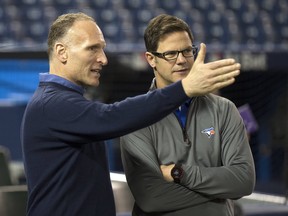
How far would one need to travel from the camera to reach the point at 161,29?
288cm

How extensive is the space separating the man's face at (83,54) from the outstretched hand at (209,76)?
408 mm

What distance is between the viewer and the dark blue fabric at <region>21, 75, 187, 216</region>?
8.22 ft

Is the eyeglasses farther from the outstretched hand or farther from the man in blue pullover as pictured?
the outstretched hand

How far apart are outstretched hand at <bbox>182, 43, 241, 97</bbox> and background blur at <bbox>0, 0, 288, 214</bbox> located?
5313 mm

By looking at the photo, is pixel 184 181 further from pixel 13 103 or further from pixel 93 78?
pixel 13 103

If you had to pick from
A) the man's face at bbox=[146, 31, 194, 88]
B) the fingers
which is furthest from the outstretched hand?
the man's face at bbox=[146, 31, 194, 88]

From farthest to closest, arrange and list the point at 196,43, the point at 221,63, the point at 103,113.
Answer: the point at 196,43, the point at 103,113, the point at 221,63

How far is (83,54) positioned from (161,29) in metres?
0.37

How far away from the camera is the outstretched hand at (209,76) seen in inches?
93.2

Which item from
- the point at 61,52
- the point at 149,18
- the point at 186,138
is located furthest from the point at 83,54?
the point at 149,18

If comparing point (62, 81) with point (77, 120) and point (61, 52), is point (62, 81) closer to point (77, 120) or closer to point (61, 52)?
point (61, 52)

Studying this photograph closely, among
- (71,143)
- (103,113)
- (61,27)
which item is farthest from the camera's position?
(61,27)

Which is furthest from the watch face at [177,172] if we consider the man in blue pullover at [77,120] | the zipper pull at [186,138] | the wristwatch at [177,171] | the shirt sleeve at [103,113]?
the shirt sleeve at [103,113]

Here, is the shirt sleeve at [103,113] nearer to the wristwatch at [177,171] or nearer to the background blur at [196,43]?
the wristwatch at [177,171]
